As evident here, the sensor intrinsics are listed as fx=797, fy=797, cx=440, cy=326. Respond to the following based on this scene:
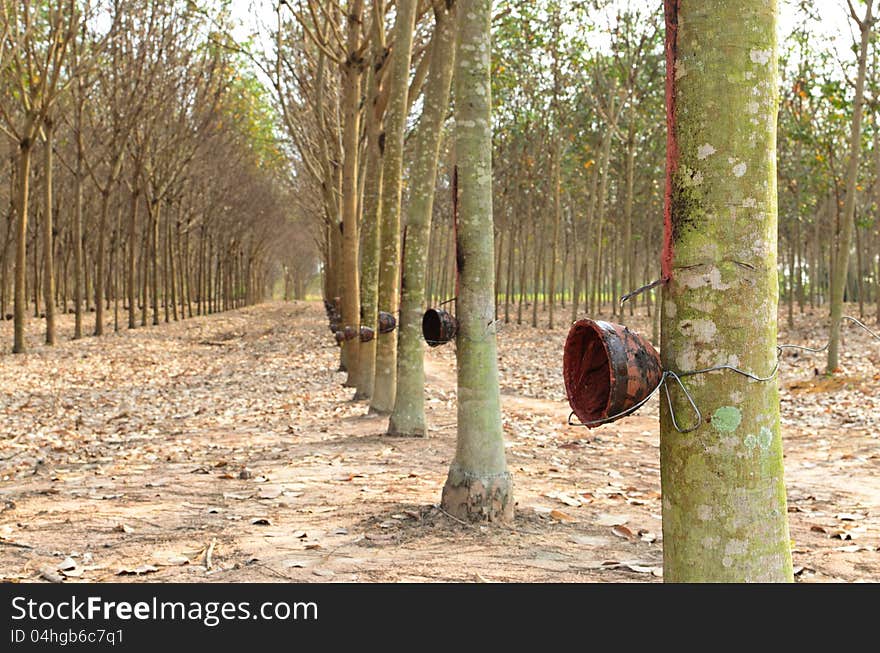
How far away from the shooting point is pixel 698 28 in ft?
7.09

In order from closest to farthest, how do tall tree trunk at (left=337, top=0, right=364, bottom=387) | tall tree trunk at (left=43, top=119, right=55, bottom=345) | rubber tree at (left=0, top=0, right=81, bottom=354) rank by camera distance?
1. tall tree trunk at (left=337, top=0, right=364, bottom=387)
2. rubber tree at (left=0, top=0, right=81, bottom=354)
3. tall tree trunk at (left=43, top=119, right=55, bottom=345)

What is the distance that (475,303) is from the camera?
4688mm

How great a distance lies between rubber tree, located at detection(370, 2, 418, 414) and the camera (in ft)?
26.5

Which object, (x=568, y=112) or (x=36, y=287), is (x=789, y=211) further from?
(x=36, y=287)

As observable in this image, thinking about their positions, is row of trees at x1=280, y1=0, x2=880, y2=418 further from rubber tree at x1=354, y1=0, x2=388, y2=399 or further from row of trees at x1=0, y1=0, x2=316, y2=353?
row of trees at x1=0, y1=0, x2=316, y2=353

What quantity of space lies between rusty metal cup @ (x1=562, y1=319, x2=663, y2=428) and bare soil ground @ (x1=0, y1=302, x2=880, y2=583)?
59.0 inches

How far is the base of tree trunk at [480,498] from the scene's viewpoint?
4523 millimetres

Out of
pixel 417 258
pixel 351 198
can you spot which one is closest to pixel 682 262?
pixel 417 258

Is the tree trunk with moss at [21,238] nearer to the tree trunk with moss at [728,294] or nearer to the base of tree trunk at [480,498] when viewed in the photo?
the base of tree trunk at [480,498]

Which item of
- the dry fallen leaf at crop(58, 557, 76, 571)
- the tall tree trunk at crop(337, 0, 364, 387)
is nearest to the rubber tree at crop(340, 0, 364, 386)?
the tall tree trunk at crop(337, 0, 364, 387)

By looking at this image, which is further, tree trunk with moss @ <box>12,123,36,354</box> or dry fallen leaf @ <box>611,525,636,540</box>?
tree trunk with moss @ <box>12,123,36,354</box>

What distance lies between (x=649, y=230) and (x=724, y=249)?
26.7 metres

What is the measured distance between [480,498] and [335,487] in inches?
53.3

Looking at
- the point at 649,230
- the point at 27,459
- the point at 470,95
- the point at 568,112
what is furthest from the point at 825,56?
the point at 27,459
